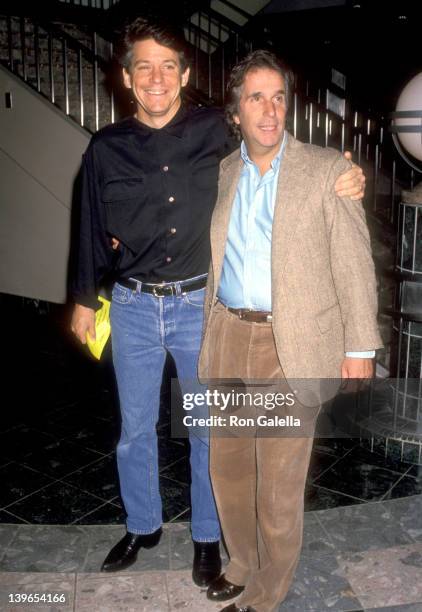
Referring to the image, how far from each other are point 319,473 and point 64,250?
402 cm

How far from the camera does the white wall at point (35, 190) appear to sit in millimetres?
6582

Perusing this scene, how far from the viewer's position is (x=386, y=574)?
2988 mm

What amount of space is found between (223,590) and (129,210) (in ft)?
5.44

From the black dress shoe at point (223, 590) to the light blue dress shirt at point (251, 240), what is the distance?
119 centimetres

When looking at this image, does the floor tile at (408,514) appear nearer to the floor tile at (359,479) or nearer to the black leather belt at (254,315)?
the floor tile at (359,479)

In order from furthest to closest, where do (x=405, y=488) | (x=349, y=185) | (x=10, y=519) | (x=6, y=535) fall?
1. (x=405, y=488)
2. (x=10, y=519)
3. (x=6, y=535)
4. (x=349, y=185)

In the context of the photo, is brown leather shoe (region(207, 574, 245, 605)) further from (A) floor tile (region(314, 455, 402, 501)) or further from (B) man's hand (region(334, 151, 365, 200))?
(B) man's hand (region(334, 151, 365, 200))

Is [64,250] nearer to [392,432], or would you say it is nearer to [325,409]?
[325,409]

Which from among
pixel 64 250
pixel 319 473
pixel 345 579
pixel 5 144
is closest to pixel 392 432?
pixel 319 473

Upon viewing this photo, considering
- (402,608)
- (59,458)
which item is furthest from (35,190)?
(402,608)

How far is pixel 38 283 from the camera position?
7.17 meters

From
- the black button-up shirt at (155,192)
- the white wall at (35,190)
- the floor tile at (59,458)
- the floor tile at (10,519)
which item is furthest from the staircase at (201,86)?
the floor tile at (10,519)

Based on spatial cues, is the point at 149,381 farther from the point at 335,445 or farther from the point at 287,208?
the point at 335,445

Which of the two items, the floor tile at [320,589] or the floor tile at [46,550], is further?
the floor tile at [46,550]
